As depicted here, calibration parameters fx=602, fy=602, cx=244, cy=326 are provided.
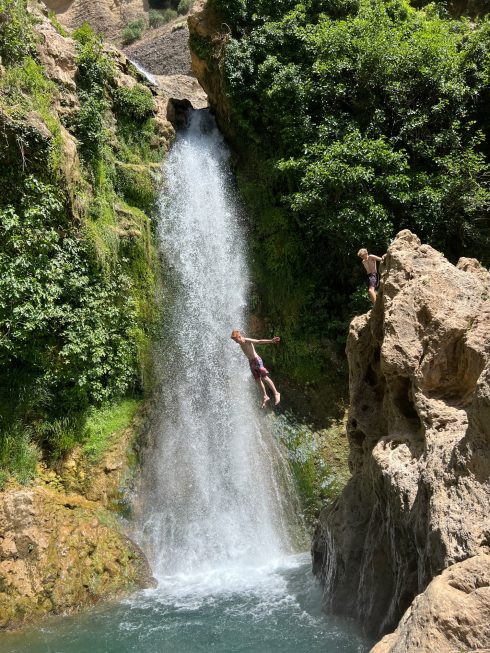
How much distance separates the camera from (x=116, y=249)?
43.5ft

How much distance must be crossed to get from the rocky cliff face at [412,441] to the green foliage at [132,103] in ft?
36.4

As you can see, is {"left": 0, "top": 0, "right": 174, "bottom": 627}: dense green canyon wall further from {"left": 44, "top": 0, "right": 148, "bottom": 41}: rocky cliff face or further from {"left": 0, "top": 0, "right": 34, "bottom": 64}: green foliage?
{"left": 44, "top": 0, "right": 148, "bottom": 41}: rocky cliff face

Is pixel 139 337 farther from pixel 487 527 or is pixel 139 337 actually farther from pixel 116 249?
pixel 487 527

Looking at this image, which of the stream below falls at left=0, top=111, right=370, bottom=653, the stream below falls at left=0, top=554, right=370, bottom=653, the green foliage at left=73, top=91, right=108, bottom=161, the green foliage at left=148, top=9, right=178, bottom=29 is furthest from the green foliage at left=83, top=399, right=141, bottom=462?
the green foliage at left=148, top=9, right=178, bottom=29

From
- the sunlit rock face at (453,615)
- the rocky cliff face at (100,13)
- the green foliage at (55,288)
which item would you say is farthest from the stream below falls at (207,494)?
the rocky cliff face at (100,13)

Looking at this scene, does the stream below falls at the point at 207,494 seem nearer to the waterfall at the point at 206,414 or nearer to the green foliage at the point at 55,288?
the waterfall at the point at 206,414

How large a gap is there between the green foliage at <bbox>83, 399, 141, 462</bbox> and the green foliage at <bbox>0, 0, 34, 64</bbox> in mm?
7564

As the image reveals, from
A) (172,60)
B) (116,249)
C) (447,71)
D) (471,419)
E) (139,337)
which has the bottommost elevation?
(471,419)

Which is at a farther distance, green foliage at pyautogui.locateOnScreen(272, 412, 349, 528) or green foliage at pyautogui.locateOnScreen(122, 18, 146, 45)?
green foliage at pyautogui.locateOnScreen(122, 18, 146, 45)

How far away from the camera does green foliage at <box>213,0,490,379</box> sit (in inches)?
529

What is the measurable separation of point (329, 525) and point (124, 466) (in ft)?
15.0

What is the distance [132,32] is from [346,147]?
1031 inches

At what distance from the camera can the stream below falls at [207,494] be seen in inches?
294

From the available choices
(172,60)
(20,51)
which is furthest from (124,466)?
(172,60)
